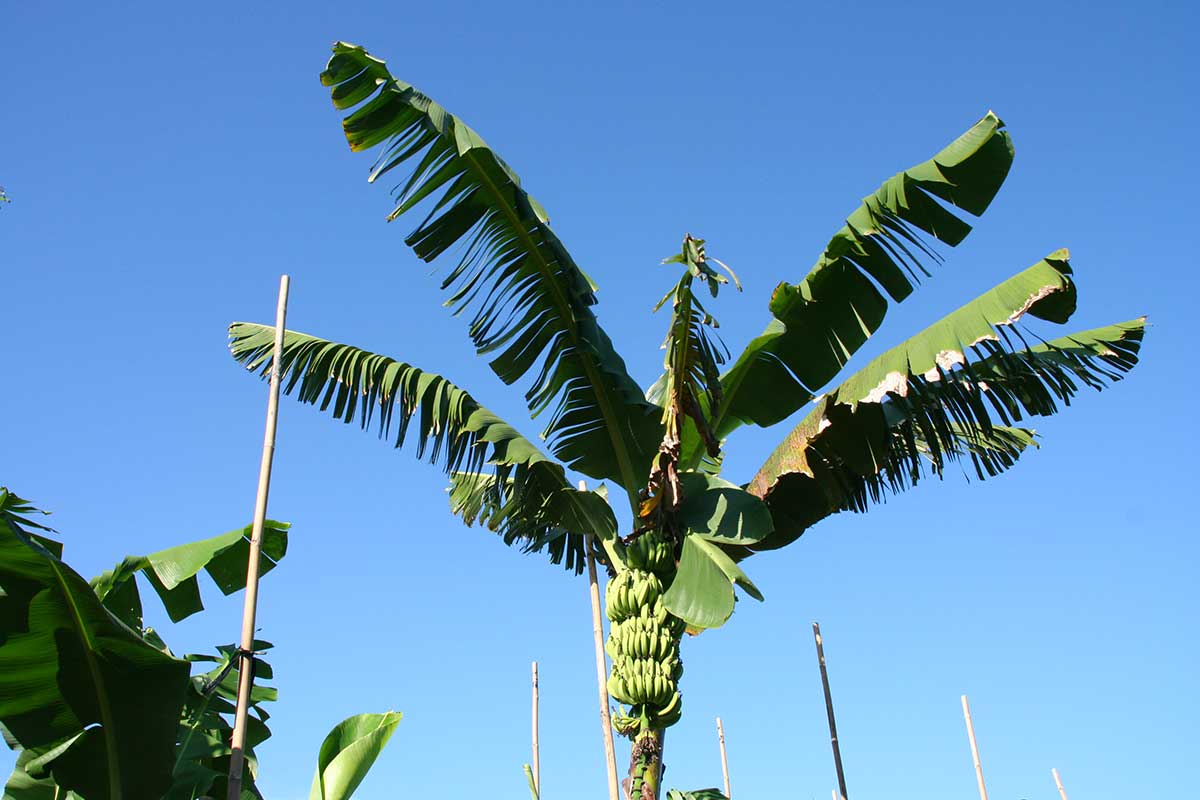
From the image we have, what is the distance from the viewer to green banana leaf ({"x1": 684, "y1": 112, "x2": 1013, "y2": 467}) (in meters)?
6.07

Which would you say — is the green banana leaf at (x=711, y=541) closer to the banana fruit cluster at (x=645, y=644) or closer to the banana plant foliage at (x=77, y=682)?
the banana fruit cluster at (x=645, y=644)

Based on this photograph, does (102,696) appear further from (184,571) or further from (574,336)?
(574,336)

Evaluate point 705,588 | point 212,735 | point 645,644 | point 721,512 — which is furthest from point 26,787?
point 721,512

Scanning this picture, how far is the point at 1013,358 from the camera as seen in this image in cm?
623

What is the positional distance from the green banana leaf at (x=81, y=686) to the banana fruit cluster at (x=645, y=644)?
232 cm

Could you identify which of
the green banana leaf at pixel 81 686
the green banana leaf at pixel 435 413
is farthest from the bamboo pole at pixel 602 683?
the green banana leaf at pixel 81 686

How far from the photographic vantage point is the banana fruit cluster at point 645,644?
5934 mm

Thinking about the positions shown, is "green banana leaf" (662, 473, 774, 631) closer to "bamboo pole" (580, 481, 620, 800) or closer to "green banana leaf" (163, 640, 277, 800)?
"bamboo pole" (580, 481, 620, 800)

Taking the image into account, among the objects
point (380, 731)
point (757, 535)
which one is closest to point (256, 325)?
point (380, 731)

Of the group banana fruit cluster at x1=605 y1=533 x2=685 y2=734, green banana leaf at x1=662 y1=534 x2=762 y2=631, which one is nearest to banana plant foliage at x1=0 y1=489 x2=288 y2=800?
banana fruit cluster at x1=605 y1=533 x2=685 y2=734

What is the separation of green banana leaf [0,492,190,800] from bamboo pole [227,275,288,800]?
46 centimetres

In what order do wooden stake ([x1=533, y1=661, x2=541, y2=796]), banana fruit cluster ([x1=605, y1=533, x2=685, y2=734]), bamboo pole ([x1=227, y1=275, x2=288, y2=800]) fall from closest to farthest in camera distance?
bamboo pole ([x1=227, y1=275, x2=288, y2=800])
banana fruit cluster ([x1=605, y1=533, x2=685, y2=734])
wooden stake ([x1=533, y1=661, x2=541, y2=796])

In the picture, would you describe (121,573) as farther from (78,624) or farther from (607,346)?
(607,346)

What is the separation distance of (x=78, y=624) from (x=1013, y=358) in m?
5.01
